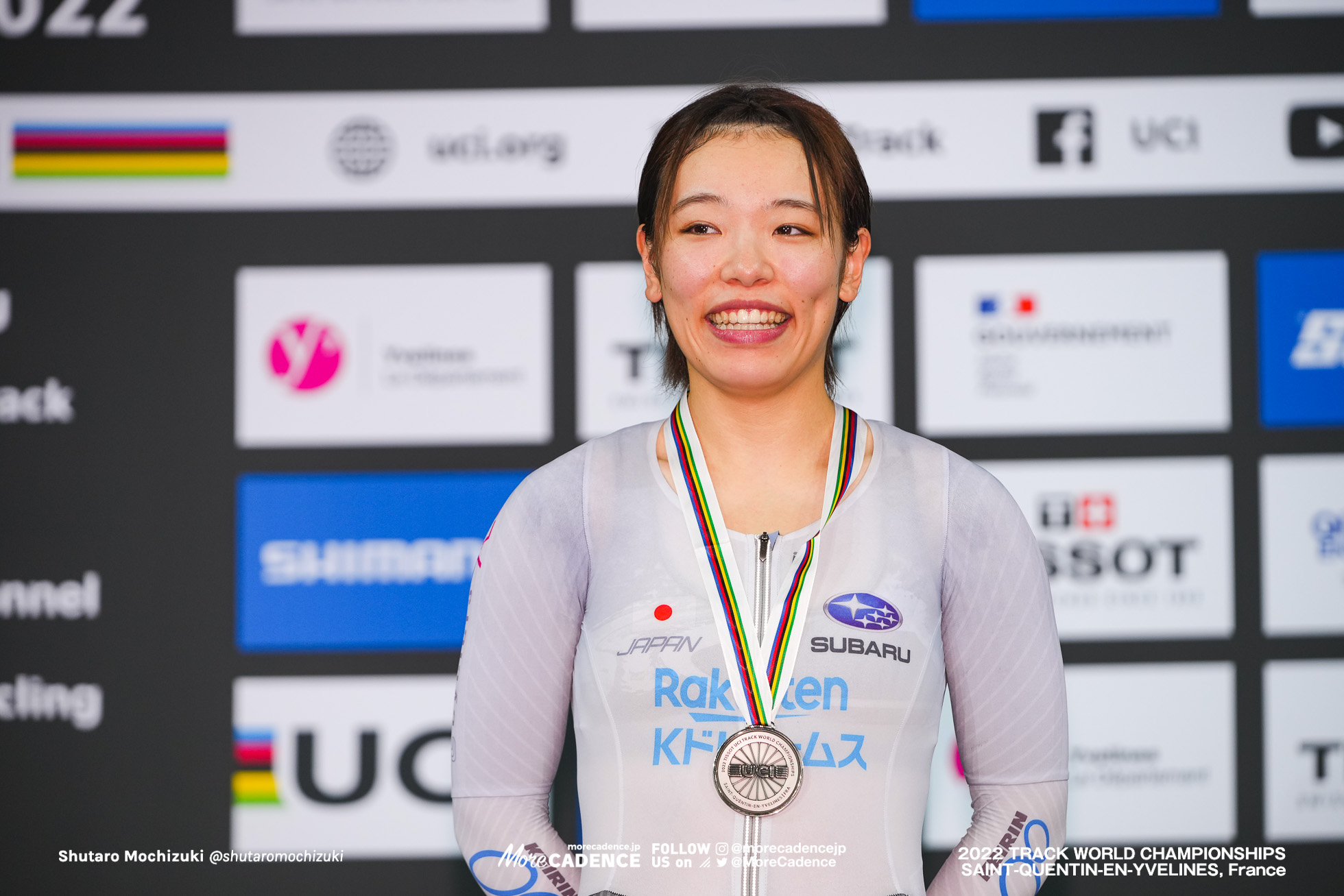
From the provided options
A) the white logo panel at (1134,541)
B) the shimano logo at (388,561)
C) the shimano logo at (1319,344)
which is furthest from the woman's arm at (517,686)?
the shimano logo at (1319,344)

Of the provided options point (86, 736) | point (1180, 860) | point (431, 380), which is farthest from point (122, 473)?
point (1180, 860)

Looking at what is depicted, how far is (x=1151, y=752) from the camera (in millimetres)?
2482

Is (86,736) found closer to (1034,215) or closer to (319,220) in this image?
(319,220)

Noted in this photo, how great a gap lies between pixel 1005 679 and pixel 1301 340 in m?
1.92

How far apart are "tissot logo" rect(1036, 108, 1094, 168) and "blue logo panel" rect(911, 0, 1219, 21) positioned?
254 mm

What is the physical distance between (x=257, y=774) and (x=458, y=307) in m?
1.27

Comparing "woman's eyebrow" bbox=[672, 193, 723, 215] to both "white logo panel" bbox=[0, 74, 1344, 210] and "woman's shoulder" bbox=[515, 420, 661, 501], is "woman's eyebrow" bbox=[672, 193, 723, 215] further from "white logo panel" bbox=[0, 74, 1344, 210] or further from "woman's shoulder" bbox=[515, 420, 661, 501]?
"white logo panel" bbox=[0, 74, 1344, 210]

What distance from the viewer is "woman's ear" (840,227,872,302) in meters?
1.20

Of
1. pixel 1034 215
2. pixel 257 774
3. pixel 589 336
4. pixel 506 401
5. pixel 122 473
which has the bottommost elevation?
pixel 257 774

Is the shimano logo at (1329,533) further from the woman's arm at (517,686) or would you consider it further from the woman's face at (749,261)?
the woman's arm at (517,686)

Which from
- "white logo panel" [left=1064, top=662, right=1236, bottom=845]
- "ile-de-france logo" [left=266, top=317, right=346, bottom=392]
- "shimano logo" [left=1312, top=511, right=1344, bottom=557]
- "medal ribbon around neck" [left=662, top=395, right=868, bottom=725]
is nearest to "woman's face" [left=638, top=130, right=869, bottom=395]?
"medal ribbon around neck" [left=662, top=395, right=868, bottom=725]

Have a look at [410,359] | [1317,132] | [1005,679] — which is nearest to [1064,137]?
[1317,132]

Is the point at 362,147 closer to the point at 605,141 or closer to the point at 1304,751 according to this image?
the point at 605,141

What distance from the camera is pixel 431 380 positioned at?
8.29ft
